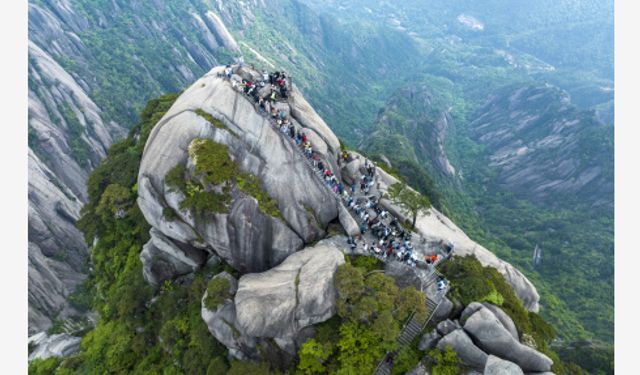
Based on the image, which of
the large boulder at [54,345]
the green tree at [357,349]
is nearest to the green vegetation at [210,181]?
the green tree at [357,349]

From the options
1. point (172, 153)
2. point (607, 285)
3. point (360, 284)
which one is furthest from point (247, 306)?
point (607, 285)

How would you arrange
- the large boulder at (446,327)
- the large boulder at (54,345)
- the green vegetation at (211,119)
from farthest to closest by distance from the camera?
the large boulder at (54,345)
the green vegetation at (211,119)
the large boulder at (446,327)

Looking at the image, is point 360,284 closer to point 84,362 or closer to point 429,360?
point 429,360

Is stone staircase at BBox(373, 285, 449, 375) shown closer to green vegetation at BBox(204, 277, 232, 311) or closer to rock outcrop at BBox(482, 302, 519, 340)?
rock outcrop at BBox(482, 302, 519, 340)

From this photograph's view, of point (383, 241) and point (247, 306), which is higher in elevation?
point (247, 306)

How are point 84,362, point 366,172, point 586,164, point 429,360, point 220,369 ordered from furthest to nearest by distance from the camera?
point 586,164 < point 366,172 < point 84,362 < point 220,369 < point 429,360

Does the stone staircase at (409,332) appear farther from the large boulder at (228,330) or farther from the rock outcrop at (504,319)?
the large boulder at (228,330)

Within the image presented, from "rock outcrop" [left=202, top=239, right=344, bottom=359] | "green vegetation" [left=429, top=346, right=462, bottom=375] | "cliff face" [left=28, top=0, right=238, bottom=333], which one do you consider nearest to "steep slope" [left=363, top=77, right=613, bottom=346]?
"green vegetation" [left=429, top=346, right=462, bottom=375]
